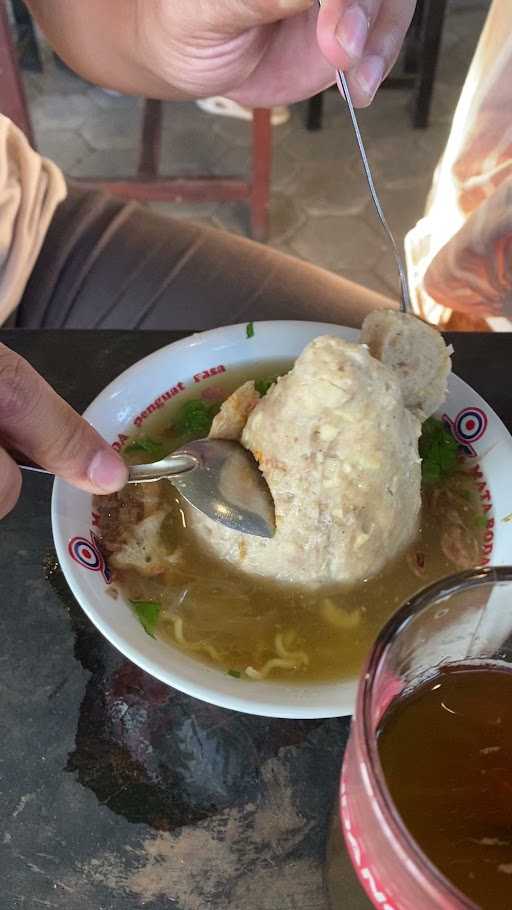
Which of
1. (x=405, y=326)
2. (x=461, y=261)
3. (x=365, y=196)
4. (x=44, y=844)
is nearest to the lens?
(x=44, y=844)

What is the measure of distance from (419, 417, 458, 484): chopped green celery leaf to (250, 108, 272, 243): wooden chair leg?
1.62 m

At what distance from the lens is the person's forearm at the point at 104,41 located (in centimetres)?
130

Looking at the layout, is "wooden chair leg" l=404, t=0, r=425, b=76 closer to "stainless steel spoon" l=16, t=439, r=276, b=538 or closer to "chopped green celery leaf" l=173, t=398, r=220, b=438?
"chopped green celery leaf" l=173, t=398, r=220, b=438

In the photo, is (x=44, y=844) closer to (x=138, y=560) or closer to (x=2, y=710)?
(x=2, y=710)

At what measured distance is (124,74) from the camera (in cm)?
140

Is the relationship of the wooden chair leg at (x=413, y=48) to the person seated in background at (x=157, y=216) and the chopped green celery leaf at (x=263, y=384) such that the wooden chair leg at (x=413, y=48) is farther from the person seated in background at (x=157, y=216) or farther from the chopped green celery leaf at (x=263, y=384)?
the chopped green celery leaf at (x=263, y=384)

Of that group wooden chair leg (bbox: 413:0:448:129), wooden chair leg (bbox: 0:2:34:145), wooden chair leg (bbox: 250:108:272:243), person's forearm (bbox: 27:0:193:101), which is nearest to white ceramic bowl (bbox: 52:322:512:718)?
person's forearm (bbox: 27:0:193:101)

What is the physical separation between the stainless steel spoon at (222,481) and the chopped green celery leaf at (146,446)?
113mm

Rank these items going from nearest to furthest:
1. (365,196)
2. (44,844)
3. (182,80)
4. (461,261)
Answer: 1. (44,844)
2. (182,80)
3. (461,261)
4. (365,196)

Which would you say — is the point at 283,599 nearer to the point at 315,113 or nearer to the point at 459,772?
the point at 459,772

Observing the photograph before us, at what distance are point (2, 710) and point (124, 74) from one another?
1.13 m

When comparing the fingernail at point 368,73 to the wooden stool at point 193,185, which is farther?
the wooden stool at point 193,185

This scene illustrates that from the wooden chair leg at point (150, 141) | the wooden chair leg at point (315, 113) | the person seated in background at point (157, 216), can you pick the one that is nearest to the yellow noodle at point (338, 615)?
the person seated in background at point (157, 216)

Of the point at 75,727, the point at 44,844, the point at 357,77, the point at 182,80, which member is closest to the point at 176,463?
the point at 75,727
